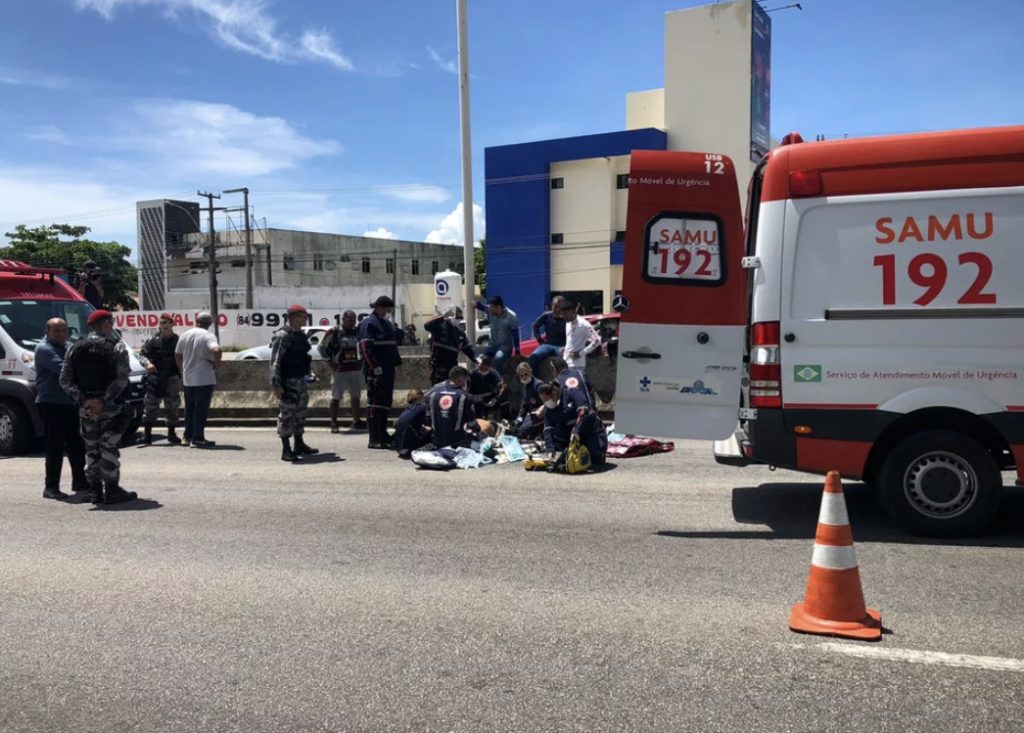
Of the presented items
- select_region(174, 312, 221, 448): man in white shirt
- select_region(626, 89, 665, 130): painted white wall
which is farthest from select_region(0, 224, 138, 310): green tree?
select_region(174, 312, 221, 448): man in white shirt

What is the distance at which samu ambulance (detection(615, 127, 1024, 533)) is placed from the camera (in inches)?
219

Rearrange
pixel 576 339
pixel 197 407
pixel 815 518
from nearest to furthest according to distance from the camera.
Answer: pixel 815 518
pixel 576 339
pixel 197 407

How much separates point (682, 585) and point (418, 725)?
84.9 inches

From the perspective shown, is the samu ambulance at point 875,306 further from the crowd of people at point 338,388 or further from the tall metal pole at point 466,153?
the tall metal pole at point 466,153

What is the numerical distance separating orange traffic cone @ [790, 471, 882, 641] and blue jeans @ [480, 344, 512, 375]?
7.90m

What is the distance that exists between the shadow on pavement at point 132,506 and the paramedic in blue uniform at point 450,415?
3078 mm

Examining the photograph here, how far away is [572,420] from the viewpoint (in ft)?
29.9

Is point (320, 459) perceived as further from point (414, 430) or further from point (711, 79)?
point (711, 79)

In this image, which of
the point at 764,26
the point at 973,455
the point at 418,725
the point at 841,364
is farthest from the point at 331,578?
the point at 764,26

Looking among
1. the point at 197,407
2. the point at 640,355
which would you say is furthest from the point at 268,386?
the point at 640,355

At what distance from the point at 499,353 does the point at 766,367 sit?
20.9 ft

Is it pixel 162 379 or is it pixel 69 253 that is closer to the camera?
pixel 162 379

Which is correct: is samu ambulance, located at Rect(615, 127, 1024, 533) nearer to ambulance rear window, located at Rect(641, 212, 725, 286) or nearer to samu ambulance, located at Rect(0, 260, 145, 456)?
ambulance rear window, located at Rect(641, 212, 725, 286)

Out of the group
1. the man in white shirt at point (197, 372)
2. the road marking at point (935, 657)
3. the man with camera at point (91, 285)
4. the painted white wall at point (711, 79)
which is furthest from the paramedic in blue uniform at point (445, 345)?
the painted white wall at point (711, 79)
